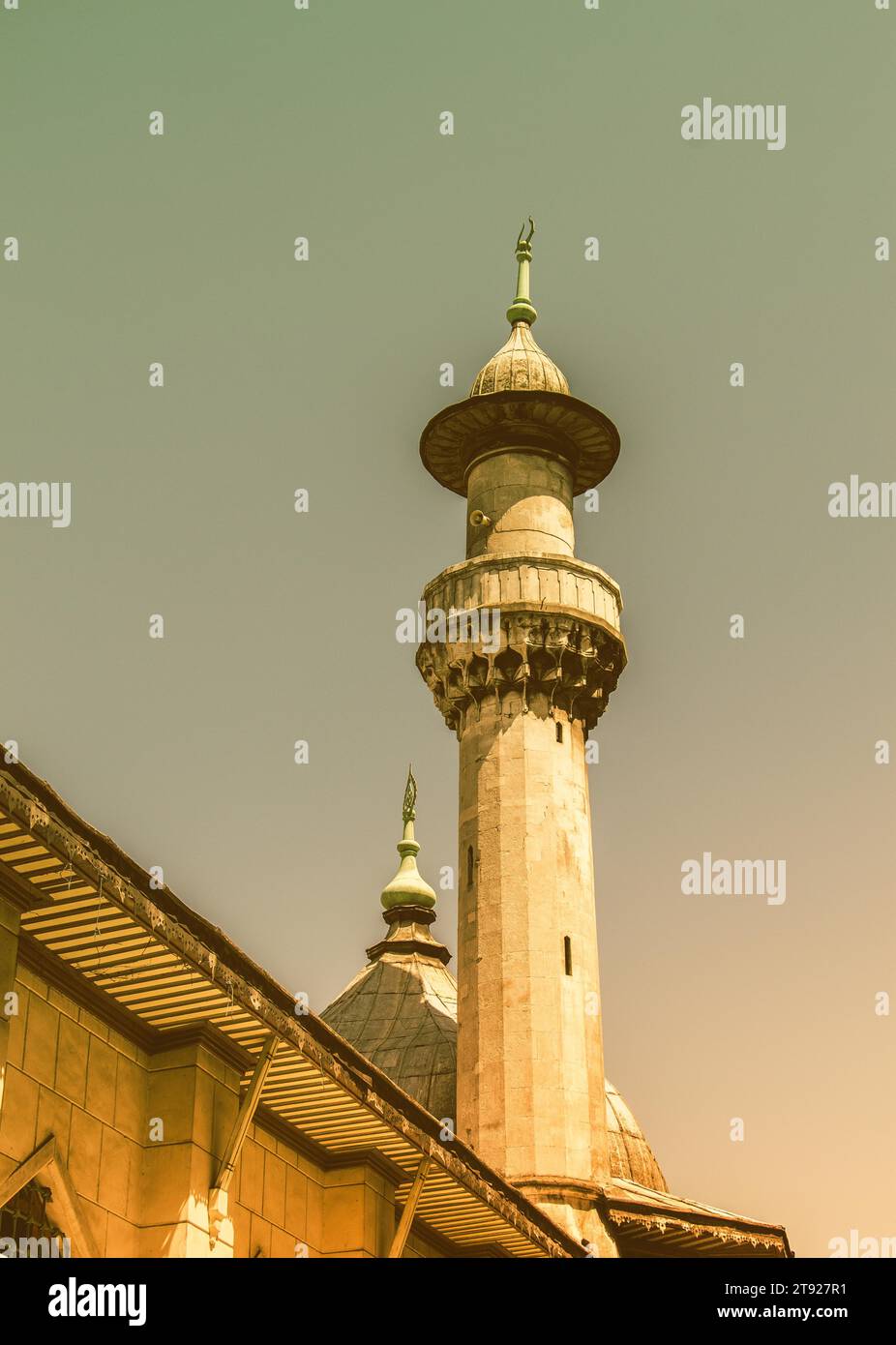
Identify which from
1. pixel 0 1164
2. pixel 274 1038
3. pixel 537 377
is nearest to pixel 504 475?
pixel 537 377

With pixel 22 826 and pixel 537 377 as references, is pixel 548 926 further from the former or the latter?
pixel 22 826

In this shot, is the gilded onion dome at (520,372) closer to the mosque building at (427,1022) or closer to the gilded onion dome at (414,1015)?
the mosque building at (427,1022)

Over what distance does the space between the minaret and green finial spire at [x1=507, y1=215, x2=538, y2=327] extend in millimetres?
258

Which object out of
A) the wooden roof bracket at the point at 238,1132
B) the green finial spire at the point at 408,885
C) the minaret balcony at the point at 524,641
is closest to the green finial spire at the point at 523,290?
the minaret balcony at the point at 524,641

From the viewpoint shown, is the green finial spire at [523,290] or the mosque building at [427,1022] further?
the green finial spire at [523,290]

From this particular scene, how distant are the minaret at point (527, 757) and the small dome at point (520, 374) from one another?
0.05 m

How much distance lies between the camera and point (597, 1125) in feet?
119

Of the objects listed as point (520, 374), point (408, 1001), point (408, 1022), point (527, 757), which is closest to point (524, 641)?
point (527, 757)

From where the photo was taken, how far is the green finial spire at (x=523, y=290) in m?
45.1

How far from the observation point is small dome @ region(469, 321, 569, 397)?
41844 mm

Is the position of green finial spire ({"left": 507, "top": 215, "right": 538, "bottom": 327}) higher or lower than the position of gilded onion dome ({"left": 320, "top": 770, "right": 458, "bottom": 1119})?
higher

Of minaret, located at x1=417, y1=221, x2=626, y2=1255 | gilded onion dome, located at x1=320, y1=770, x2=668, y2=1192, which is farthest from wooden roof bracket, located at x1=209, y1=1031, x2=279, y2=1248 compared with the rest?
gilded onion dome, located at x1=320, y1=770, x2=668, y2=1192

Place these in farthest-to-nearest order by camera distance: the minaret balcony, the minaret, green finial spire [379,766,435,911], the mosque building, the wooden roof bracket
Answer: green finial spire [379,766,435,911] → the minaret balcony → the minaret → the wooden roof bracket → the mosque building

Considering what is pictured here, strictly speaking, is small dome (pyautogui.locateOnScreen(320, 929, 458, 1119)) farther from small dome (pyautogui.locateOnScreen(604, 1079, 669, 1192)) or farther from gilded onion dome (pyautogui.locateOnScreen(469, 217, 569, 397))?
gilded onion dome (pyautogui.locateOnScreen(469, 217, 569, 397))
